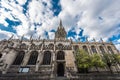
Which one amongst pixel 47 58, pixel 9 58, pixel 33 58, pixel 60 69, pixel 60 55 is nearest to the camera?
pixel 9 58

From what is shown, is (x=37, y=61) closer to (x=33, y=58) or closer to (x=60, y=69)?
(x=33, y=58)

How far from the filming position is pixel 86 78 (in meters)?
19.4

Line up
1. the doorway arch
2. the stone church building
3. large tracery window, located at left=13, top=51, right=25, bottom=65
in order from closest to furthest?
the stone church building → the doorway arch → large tracery window, located at left=13, top=51, right=25, bottom=65

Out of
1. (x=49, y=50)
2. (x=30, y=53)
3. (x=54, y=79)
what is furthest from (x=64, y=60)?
(x=30, y=53)

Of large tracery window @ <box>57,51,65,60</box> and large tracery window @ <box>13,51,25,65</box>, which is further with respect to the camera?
large tracery window @ <box>57,51,65,60</box>

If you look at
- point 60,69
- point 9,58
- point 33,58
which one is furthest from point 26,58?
point 60,69

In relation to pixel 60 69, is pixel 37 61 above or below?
above

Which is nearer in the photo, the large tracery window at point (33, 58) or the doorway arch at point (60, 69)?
the doorway arch at point (60, 69)

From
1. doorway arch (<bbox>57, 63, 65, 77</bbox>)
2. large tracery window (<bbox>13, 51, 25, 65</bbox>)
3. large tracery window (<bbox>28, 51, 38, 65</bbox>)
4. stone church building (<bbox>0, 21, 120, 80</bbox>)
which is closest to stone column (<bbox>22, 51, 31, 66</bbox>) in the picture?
stone church building (<bbox>0, 21, 120, 80</bbox>)

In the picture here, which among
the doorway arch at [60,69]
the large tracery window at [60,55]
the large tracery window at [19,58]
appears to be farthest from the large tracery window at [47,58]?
the large tracery window at [19,58]

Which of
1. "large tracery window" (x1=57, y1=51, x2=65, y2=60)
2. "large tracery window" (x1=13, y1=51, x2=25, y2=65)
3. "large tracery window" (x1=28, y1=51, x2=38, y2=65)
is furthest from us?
"large tracery window" (x1=57, y1=51, x2=65, y2=60)

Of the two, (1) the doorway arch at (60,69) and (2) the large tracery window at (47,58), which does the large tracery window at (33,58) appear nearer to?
(2) the large tracery window at (47,58)

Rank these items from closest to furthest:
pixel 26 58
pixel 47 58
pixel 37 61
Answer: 1. pixel 37 61
2. pixel 26 58
3. pixel 47 58

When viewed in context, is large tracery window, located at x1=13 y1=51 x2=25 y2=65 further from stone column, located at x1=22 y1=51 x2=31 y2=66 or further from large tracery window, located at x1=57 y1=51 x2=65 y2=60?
large tracery window, located at x1=57 y1=51 x2=65 y2=60
